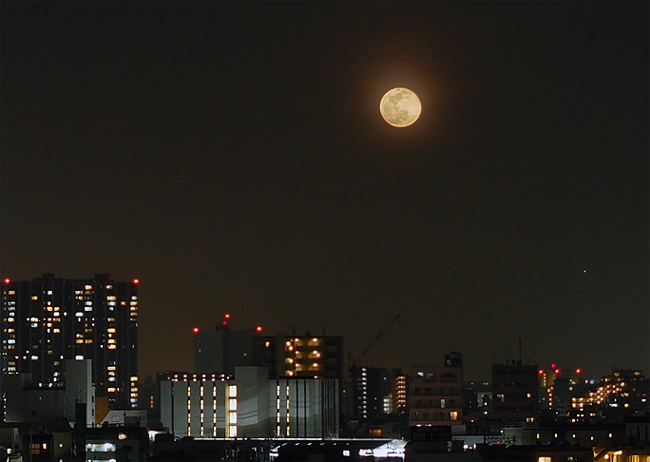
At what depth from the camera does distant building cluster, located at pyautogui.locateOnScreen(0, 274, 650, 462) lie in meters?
31.2

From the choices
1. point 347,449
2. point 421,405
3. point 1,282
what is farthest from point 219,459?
point 1,282

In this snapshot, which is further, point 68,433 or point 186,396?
point 186,396

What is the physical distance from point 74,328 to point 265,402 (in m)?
34.4

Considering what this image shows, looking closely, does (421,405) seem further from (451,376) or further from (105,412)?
(105,412)

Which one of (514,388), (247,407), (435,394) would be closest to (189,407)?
(247,407)

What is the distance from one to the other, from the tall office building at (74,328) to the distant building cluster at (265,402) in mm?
88

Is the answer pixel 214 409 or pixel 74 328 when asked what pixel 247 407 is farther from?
pixel 74 328

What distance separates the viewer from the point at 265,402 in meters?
54.2

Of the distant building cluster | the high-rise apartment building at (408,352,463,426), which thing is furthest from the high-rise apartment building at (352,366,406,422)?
the high-rise apartment building at (408,352,463,426)

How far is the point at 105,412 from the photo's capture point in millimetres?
43000

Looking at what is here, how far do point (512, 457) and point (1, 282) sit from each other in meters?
59.4

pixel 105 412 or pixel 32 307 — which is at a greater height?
pixel 32 307

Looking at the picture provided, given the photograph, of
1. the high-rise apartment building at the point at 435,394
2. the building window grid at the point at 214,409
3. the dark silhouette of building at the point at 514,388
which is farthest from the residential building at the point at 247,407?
the dark silhouette of building at the point at 514,388

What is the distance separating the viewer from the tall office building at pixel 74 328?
82.4 metres
